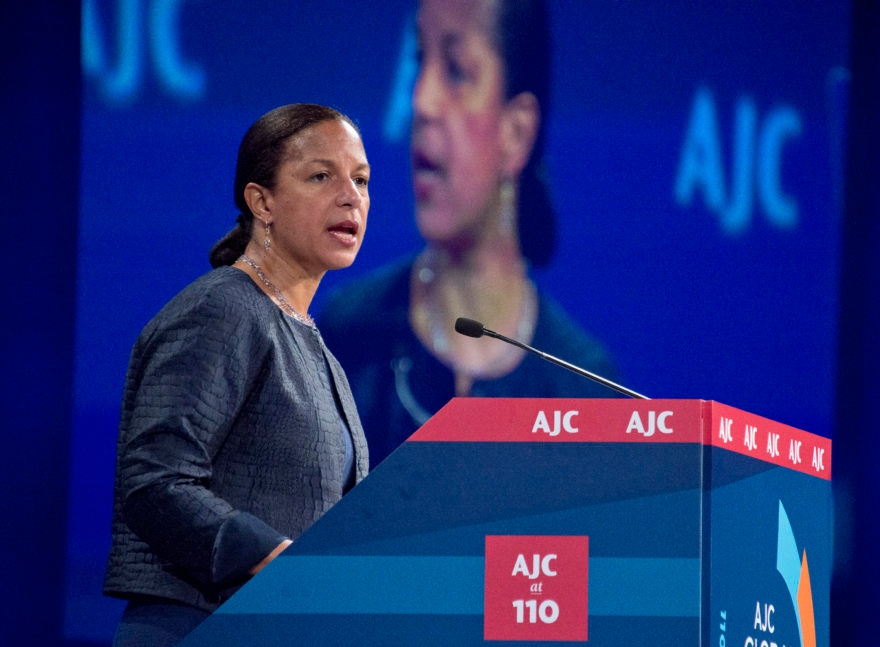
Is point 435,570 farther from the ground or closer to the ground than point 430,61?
closer to the ground

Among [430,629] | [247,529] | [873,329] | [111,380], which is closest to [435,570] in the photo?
[430,629]

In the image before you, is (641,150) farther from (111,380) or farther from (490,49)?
(111,380)

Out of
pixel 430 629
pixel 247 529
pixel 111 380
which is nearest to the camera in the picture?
pixel 430 629

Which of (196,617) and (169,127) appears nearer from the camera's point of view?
(196,617)

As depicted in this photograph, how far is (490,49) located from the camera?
3.58m

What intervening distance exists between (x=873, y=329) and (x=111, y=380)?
211cm

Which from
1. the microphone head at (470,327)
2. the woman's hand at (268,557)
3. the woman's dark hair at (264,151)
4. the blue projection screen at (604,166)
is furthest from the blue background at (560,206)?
the woman's hand at (268,557)

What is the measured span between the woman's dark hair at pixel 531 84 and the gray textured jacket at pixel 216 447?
195cm

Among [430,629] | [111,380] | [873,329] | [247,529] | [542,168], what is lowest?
[430,629]

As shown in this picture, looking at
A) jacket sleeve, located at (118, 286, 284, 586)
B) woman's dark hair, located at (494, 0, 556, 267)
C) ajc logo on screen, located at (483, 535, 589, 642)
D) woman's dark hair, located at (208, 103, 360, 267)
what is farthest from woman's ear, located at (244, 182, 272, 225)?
woman's dark hair, located at (494, 0, 556, 267)

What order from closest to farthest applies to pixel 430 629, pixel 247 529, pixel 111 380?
pixel 430 629
pixel 247 529
pixel 111 380

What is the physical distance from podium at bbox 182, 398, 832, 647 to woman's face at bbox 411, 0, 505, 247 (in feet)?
7.75

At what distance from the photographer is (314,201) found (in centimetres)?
183

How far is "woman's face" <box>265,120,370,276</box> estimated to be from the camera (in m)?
1.82
